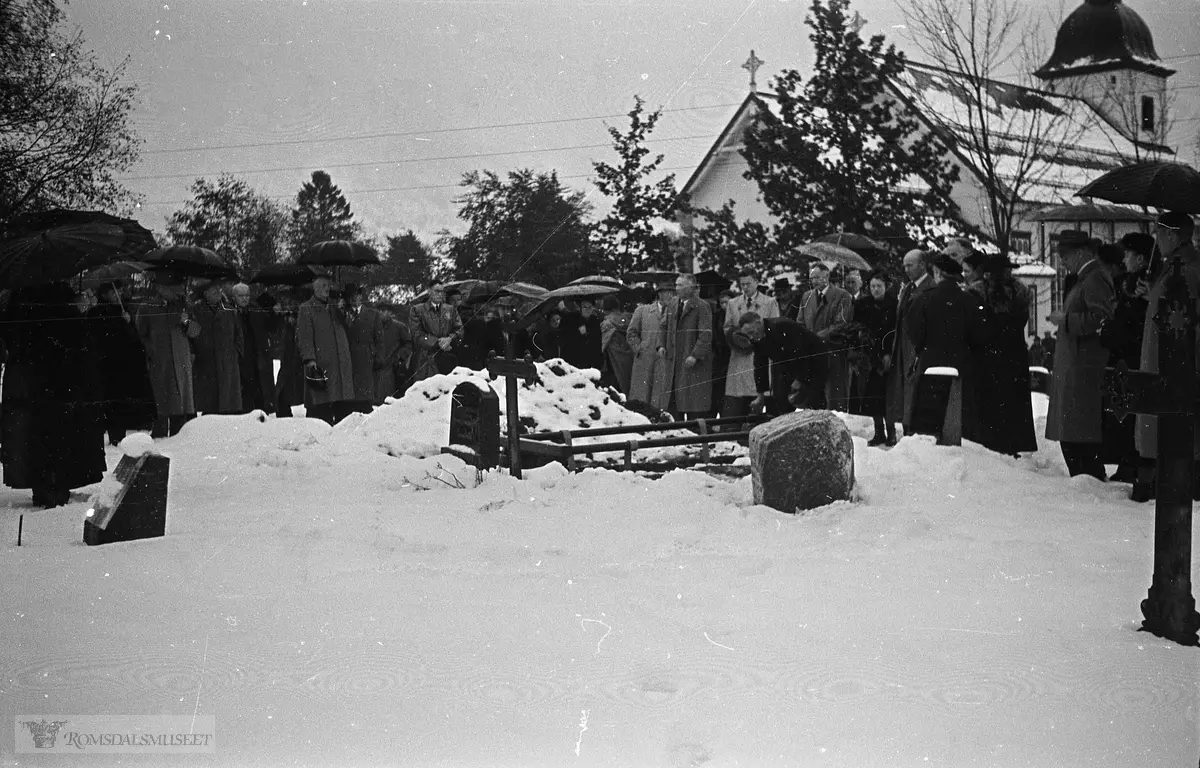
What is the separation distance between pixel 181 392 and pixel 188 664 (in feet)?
22.4

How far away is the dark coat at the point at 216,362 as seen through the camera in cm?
1057

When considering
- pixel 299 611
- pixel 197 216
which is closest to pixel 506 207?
pixel 197 216

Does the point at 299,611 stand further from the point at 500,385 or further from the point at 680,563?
→ the point at 500,385

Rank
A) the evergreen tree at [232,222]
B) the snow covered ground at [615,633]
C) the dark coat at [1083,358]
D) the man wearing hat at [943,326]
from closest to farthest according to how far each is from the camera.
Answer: the snow covered ground at [615,633], the evergreen tree at [232,222], the dark coat at [1083,358], the man wearing hat at [943,326]

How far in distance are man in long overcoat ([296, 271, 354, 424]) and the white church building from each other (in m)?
3.48

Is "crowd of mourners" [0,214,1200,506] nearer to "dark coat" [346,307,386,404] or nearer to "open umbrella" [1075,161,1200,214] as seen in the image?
"dark coat" [346,307,386,404]

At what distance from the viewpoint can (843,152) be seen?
360 inches

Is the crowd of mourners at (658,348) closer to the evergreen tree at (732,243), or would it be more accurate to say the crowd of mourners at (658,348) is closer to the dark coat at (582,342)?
the dark coat at (582,342)

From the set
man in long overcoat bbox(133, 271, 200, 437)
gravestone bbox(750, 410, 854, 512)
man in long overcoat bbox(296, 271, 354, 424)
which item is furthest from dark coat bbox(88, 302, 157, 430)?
gravestone bbox(750, 410, 854, 512)

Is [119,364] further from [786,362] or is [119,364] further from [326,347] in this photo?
[786,362]

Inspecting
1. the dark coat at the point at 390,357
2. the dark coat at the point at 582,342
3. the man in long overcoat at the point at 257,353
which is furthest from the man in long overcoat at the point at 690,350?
the man in long overcoat at the point at 257,353

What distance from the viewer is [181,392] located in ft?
33.1

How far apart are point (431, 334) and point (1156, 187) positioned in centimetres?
827

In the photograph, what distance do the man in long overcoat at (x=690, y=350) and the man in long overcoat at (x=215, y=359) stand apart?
4421 millimetres
